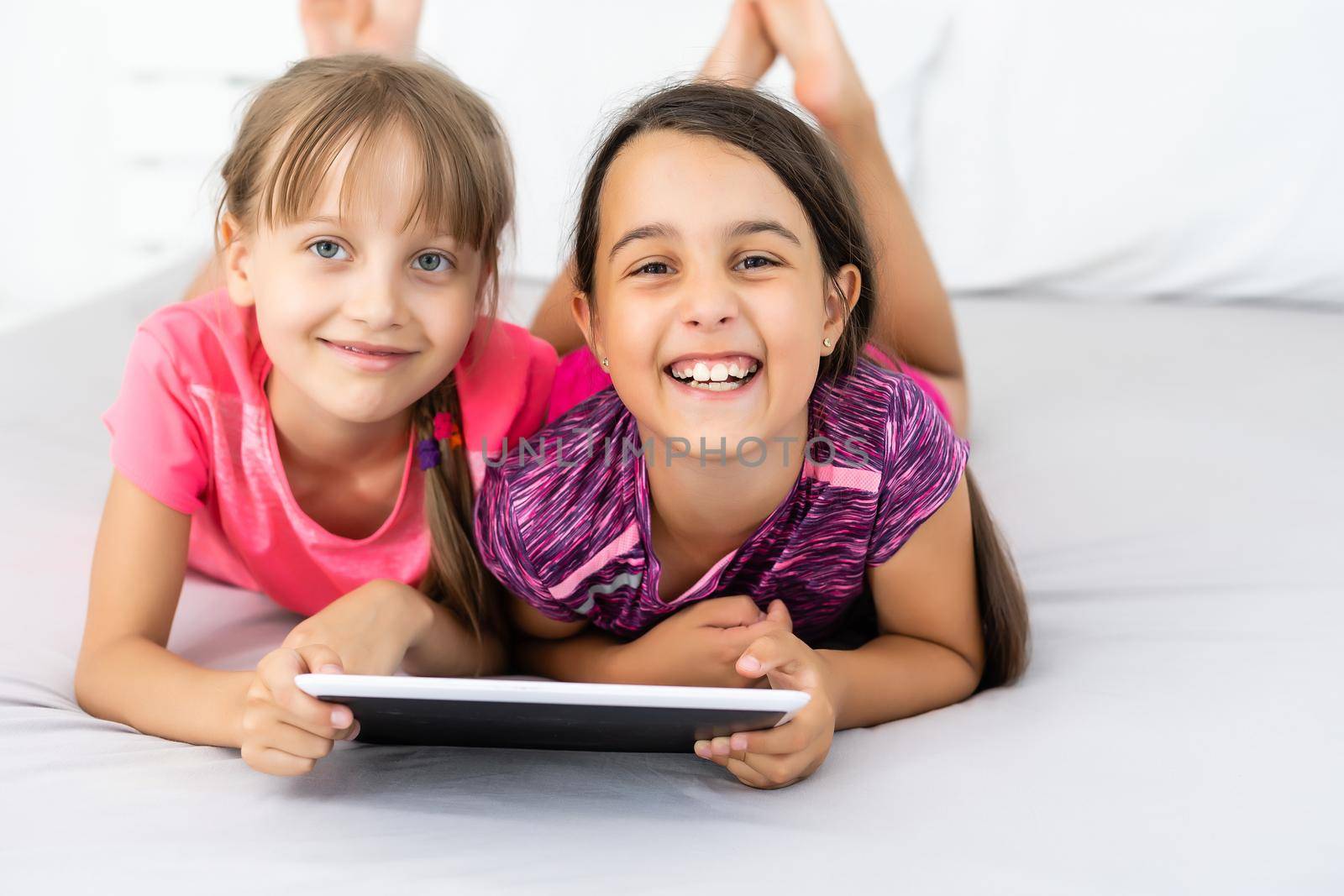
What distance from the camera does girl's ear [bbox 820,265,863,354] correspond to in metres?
1.03

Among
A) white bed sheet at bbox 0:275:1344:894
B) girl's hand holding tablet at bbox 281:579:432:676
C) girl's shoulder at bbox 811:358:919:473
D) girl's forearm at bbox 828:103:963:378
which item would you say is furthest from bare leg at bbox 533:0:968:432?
girl's hand holding tablet at bbox 281:579:432:676

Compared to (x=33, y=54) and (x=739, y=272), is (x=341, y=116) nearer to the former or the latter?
(x=739, y=272)

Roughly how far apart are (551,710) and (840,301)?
0.45m

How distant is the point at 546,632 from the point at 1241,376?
1.05m

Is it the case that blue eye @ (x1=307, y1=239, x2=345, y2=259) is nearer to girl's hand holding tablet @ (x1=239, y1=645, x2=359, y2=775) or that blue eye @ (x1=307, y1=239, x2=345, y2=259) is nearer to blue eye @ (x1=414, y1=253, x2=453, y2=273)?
blue eye @ (x1=414, y1=253, x2=453, y2=273)

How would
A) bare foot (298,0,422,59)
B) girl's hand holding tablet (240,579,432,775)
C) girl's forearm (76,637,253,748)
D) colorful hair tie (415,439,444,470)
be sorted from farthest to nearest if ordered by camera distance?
bare foot (298,0,422,59) < colorful hair tie (415,439,444,470) < girl's forearm (76,637,253,748) < girl's hand holding tablet (240,579,432,775)

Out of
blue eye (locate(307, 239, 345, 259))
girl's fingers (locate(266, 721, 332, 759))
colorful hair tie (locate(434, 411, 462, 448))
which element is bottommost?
girl's fingers (locate(266, 721, 332, 759))

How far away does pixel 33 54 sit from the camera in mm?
2840

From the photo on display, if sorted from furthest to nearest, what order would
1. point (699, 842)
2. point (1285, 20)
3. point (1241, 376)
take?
point (1285, 20) → point (1241, 376) → point (699, 842)

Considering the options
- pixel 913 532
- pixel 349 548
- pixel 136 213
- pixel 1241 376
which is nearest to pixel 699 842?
pixel 913 532

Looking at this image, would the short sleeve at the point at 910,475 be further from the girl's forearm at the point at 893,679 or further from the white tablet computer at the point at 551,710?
the white tablet computer at the point at 551,710

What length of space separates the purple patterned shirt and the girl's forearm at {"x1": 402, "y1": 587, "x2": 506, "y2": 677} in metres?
0.06

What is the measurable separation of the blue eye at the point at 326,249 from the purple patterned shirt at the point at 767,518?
228 millimetres

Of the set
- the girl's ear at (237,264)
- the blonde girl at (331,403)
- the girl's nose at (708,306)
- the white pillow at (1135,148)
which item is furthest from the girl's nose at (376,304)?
the white pillow at (1135,148)
